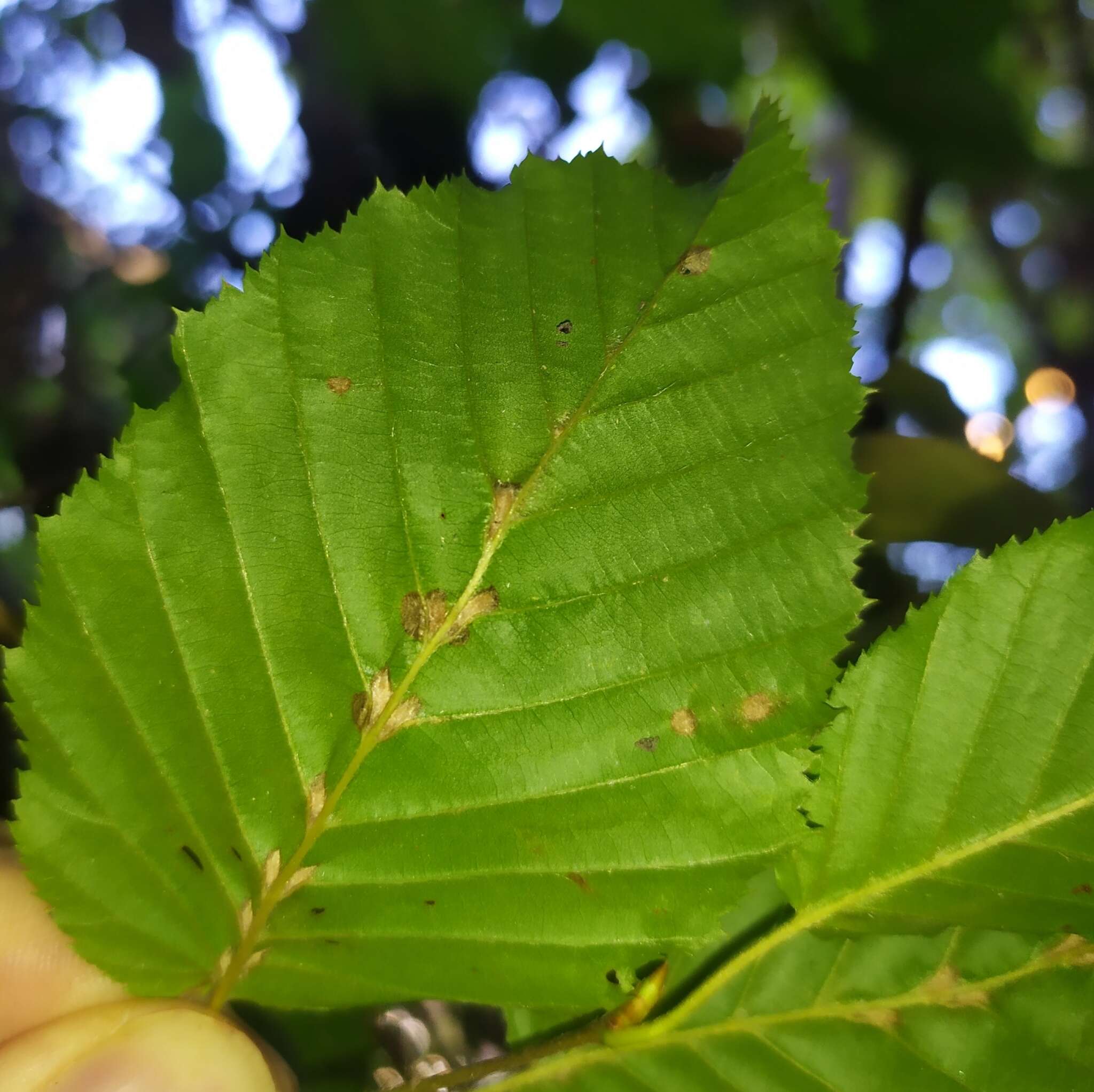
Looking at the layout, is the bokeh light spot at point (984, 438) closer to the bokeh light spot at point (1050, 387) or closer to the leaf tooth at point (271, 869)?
the leaf tooth at point (271, 869)

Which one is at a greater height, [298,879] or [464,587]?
[464,587]

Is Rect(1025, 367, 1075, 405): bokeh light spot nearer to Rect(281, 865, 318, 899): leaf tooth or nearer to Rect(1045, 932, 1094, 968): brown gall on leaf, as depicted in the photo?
Rect(1045, 932, 1094, 968): brown gall on leaf

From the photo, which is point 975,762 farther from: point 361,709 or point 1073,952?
point 361,709

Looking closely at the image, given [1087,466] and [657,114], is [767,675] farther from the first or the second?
[1087,466]

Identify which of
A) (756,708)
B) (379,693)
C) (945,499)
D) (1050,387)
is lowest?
(1050,387)

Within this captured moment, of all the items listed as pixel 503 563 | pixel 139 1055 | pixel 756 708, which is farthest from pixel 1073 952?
pixel 139 1055

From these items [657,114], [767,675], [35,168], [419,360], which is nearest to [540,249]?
[419,360]
